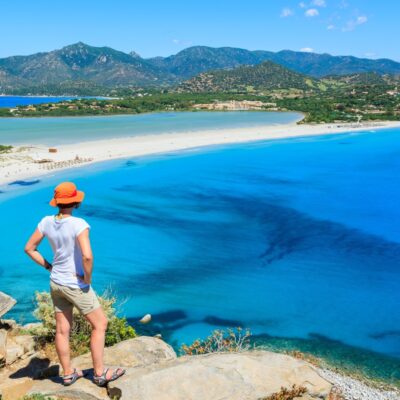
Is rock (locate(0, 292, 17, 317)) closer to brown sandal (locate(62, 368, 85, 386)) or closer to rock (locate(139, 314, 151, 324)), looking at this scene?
brown sandal (locate(62, 368, 85, 386))

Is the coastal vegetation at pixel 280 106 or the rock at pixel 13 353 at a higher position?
the coastal vegetation at pixel 280 106

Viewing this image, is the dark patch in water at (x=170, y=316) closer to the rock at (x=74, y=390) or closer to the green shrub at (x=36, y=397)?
the rock at (x=74, y=390)

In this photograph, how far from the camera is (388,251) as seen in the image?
64.4 feet

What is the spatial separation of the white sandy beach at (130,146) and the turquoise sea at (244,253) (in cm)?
317

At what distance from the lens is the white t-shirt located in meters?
4.73

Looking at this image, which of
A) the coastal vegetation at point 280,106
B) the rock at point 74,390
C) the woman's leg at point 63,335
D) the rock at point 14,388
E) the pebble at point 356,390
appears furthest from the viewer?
the coastal vegetation at point 280,106

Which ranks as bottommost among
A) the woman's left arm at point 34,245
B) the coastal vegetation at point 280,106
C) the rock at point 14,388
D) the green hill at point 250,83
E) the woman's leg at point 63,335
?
the rock at point 14,388

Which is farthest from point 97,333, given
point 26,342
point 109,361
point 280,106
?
point 280,106

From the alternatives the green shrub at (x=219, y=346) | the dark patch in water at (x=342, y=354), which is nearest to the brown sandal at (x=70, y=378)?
the green shrub at (x=219, y=346)

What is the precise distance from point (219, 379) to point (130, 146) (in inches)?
1914

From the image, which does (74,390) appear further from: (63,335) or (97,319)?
(97,319)

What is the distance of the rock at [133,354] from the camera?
674 cm

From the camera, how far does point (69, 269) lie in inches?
191

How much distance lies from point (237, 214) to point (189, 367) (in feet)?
65.9
